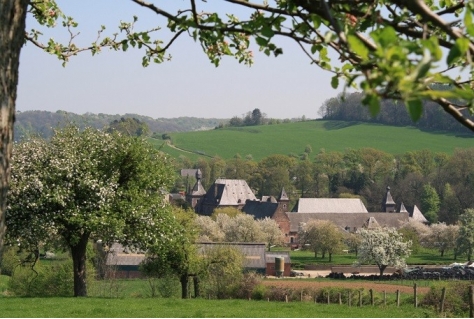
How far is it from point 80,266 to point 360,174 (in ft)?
300

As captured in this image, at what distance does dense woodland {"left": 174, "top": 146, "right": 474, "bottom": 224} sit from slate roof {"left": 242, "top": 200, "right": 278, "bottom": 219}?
14.3 m

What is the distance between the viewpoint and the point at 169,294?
2872cm

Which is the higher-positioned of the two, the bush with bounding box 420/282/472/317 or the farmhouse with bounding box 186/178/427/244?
the bush with bounding box 420/282/472/317

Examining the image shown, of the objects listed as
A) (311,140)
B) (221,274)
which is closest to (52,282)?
(221,274)

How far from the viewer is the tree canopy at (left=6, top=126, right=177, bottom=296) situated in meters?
20.2

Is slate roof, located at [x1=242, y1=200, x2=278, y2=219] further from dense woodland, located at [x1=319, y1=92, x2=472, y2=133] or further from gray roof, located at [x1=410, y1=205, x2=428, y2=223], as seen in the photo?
dense woodland, located at [x1=319, y1=92, x2=472, y2=133]

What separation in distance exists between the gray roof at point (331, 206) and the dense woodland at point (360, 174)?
6890 millimetres

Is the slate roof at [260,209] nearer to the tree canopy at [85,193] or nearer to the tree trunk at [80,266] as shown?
the tree canopy at [85,193]

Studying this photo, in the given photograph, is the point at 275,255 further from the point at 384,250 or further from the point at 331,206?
the point at 331,206

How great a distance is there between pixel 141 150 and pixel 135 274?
35556mm

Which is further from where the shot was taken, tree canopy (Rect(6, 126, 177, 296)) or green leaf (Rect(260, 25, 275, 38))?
Result: tree canopy (Rect(6, 126, 177, 296))

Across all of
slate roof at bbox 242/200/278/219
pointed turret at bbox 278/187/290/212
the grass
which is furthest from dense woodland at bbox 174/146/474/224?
the grass

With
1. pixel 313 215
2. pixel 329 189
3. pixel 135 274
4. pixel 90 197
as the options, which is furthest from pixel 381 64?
pixel 329 189

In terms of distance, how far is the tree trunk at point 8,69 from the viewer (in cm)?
308
